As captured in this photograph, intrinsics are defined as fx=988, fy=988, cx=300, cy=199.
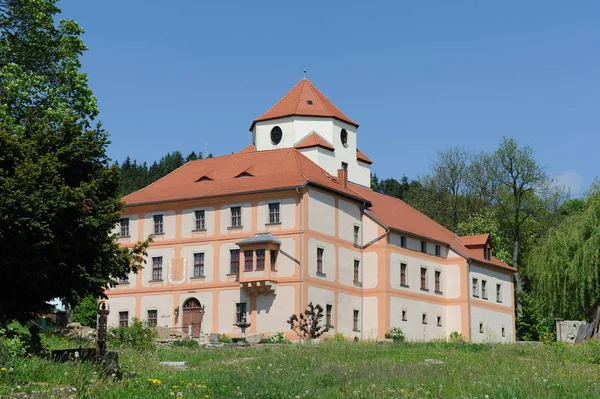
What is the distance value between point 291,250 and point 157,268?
912 centimetres

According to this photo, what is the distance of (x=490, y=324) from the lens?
6694cm

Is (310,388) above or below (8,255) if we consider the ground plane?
below

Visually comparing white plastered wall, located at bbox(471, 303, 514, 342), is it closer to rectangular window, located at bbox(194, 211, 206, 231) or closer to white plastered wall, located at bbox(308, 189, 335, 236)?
white plastered wall, located at bbox(308, 189, 335, 236)

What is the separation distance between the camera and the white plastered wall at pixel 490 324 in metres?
64.5

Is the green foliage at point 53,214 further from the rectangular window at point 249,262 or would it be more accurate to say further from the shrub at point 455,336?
the shrub at point 455,336

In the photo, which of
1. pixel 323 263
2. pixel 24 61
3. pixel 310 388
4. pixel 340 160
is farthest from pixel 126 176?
pixel 310 388

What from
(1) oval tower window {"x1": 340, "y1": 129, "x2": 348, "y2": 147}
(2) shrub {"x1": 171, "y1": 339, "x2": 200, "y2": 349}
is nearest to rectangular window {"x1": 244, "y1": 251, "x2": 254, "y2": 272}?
(2) shrub {"x1": 171, "y1": 339, "x2": 200, "y2": 349}

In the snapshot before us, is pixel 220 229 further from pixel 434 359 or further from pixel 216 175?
pixel 434 359

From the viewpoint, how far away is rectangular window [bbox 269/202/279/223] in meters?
56.0

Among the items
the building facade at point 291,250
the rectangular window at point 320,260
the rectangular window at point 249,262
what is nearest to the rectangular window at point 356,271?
the building facade at point 291,250

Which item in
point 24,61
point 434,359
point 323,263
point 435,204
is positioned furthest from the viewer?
point 435,204

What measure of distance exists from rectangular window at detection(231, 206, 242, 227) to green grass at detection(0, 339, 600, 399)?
910 inches

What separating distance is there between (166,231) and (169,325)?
5.60 meters

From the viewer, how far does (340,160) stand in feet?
217
